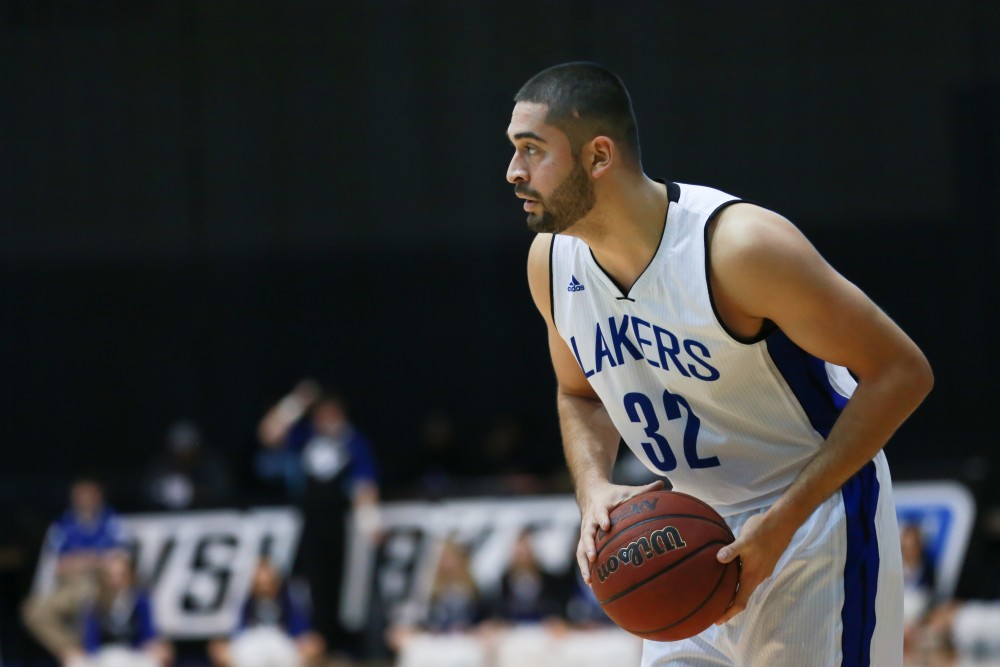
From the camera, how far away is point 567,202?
3293 millimetres

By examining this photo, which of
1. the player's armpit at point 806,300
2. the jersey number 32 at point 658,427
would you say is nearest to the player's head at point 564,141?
the player's armpit at point 806,300

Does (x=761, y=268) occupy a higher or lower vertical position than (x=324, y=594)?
higher

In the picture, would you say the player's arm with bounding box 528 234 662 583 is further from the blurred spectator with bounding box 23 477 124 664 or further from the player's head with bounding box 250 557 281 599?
the blurred spectator with bounding box 23 477 124 664

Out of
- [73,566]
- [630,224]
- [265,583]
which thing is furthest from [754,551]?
[73,566]

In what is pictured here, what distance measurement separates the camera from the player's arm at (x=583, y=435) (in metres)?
3.38

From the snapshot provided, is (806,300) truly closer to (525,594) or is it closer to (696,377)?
(696,377)

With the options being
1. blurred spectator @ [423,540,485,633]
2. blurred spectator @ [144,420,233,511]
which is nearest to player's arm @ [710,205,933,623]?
blurred spectator @ [423,540,485,633]

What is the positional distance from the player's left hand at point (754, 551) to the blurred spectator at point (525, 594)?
23.7ft

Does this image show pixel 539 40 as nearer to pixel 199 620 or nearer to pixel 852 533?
pixel 199 620

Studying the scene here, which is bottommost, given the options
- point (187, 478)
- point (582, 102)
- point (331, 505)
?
point (187, 478)

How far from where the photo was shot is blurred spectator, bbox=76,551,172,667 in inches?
412

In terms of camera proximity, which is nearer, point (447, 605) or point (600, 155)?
point (600, 155)

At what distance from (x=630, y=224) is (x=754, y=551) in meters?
0.79

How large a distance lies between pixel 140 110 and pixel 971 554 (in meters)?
8.78
